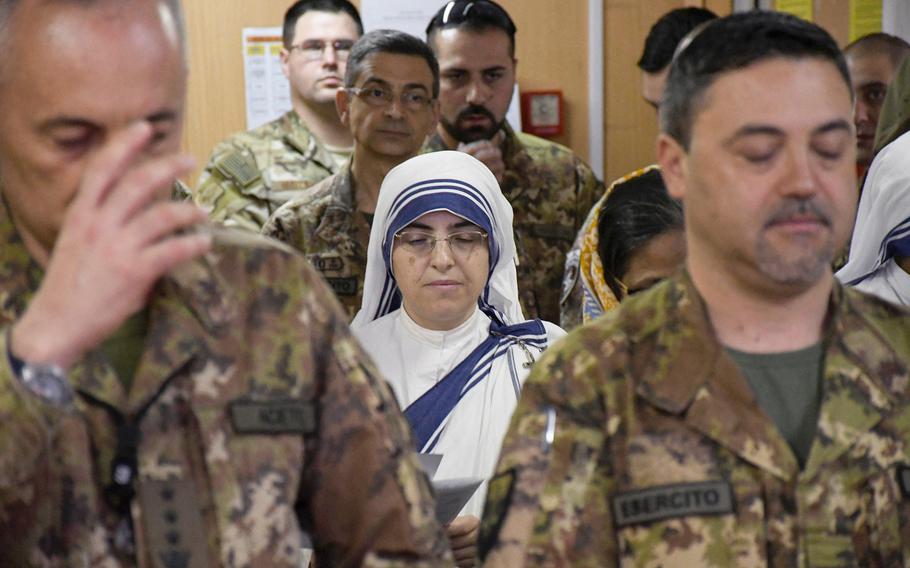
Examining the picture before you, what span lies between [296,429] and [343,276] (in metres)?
2.46

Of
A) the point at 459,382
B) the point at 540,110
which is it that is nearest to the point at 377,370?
the point at 459,382

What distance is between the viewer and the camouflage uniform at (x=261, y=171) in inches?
183

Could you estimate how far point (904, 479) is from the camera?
1.71 metres

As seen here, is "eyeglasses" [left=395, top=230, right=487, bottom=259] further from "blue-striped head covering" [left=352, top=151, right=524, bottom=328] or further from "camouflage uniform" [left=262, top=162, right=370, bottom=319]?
"camouflage uniform" [left=262, top=162, right=370, bottom=319]

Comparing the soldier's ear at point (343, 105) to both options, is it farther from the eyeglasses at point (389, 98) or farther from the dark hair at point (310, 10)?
the dark hair at point (310, 10)

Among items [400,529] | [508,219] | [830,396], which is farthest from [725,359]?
[508,219]

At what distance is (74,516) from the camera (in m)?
1.46

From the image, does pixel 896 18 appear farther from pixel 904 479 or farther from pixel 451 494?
pixel 904 479

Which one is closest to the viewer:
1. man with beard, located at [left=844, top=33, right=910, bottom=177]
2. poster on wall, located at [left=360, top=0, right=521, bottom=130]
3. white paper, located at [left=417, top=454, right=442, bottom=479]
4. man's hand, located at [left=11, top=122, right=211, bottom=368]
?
man's hand, located at [left=11, top=122, right=211, bottom=368]

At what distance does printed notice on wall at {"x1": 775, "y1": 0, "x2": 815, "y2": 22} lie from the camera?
16.4ft

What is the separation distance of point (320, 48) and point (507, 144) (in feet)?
2.82

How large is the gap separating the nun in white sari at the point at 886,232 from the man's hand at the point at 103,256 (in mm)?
2076

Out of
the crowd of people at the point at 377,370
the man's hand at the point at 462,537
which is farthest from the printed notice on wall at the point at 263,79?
the crowd of people at the point at 377,370

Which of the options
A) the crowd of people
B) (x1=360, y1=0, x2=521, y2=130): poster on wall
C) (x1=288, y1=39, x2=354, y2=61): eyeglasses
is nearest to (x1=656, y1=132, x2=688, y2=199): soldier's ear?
the crowd of people
